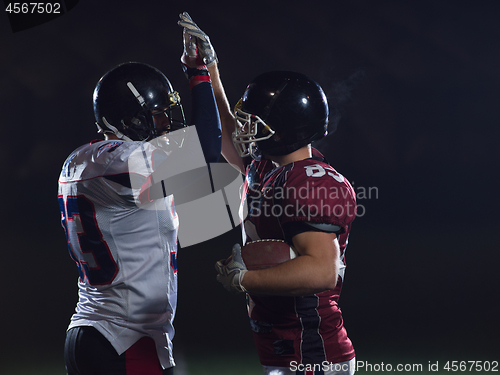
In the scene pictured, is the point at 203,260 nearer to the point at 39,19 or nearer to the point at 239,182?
the point at 239,182

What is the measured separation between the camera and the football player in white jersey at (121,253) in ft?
6.82

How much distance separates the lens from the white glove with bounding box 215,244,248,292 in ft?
5.99

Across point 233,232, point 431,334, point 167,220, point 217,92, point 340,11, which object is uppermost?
point 340,11

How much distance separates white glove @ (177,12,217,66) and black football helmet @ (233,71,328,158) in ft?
1.48

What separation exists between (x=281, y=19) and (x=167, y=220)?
5041mm

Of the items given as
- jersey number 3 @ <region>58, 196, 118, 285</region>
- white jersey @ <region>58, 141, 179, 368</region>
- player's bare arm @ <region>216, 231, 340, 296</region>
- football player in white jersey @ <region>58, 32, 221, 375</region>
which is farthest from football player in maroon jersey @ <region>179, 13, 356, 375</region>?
jersey number 3 @ <region>58, 196, 118, 285</region>

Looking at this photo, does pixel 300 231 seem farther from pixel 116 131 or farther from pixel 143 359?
pixel 116 131

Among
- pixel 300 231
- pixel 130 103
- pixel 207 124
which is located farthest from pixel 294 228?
pixel 130 103

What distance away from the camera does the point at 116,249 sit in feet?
6.97

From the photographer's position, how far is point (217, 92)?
2.72 metres

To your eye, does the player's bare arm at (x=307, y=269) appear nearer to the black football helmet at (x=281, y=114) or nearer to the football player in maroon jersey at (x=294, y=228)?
the football player in maroon jersey at (x=294, y=228)

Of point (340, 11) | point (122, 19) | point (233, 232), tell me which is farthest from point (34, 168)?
point (340, 11)

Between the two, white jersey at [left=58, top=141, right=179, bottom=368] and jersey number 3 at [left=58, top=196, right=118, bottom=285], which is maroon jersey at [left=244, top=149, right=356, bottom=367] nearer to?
white jersey at [left=58, top=141, right=179, bottom=368]

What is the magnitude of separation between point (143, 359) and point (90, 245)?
59 centimetres
